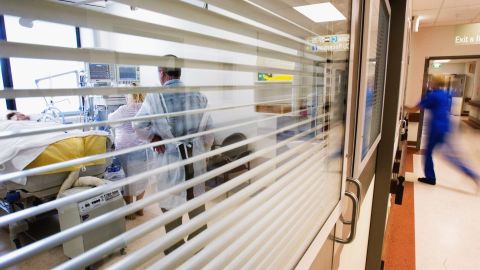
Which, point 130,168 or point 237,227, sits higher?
point 130,168

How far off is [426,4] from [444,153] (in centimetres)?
303

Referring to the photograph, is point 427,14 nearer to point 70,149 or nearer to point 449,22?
point 449,22

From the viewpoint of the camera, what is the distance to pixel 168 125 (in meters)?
0.78

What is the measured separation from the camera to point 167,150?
3.02 ft

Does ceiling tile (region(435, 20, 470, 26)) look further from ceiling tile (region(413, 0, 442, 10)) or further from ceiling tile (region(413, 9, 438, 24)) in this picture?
ceiling tile (region(413, 0, 442, 10))

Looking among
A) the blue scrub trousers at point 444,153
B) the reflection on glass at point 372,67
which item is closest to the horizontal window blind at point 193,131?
the reflection on glass at point 372,67

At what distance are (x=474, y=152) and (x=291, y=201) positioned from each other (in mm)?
9151

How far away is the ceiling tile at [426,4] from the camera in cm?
501

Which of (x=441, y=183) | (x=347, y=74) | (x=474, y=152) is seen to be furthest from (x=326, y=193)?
(x=474, y=152)

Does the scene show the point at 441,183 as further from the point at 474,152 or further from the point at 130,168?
the point at 130,168

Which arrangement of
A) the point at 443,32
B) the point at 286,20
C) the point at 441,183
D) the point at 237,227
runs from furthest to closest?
the point at 443,32
the point at 441,183
the point at 286,20
the point at 237,227

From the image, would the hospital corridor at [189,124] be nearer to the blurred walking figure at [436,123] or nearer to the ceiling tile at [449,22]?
the blurred walking figure at [436,123]

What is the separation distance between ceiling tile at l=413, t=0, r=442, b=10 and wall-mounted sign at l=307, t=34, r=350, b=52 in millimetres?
5082

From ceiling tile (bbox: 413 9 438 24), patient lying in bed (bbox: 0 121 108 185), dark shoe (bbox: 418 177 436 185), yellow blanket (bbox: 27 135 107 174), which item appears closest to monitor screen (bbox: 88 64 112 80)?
patient lying in bed (bbox: 0 121 108 185)
